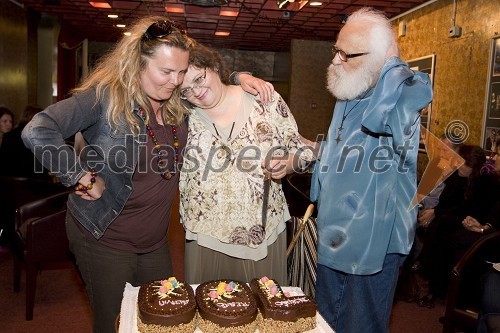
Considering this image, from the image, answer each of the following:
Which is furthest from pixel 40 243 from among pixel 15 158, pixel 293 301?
pixel 293 301

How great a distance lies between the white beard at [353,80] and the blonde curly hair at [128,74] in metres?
0.60

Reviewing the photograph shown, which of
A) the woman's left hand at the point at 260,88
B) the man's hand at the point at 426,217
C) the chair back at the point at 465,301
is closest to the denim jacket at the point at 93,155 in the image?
the woman's left hand at the point at 260,88

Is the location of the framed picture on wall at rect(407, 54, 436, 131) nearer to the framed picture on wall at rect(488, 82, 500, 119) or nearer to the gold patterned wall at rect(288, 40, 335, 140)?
the framed picture on wall at rect(488, 82, 500, 119)

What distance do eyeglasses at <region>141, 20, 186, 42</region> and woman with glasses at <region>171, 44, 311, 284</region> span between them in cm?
17

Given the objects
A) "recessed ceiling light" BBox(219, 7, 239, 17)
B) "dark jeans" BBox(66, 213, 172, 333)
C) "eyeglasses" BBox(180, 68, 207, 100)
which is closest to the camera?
"dark jeans" BBox(66, 213, 172, 333)

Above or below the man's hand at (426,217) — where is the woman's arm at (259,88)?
above

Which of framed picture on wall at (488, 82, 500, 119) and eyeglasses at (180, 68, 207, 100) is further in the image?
framed picture on wall at (488, 82, 500, 119)

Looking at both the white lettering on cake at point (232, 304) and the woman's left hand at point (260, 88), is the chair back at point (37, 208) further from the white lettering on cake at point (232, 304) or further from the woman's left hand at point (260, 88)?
the white lettering on cake at point (232, 304)

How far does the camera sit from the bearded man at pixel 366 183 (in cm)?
159

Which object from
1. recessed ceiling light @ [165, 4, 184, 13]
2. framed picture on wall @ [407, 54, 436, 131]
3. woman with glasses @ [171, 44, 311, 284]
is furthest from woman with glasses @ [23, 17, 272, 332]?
recessed ceiling light @ [165, 4, 184, 13]

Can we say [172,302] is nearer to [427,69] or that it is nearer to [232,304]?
[232,304]

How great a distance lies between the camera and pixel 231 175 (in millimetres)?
1812

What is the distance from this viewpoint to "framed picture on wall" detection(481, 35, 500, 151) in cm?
488

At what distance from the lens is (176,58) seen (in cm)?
170
